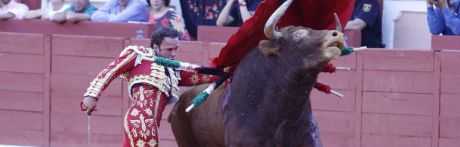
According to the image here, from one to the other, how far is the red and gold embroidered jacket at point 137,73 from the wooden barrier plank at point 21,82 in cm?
380

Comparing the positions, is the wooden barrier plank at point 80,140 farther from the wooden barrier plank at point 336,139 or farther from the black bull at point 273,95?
the black bull at point 273,95

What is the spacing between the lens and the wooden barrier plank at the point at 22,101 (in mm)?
10766

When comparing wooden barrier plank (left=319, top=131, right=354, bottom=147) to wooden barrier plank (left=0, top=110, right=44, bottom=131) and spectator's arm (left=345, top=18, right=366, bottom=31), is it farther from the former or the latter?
wooden barrier plank (left=0, top=110, right=44, bottom=131)

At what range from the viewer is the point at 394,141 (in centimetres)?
954

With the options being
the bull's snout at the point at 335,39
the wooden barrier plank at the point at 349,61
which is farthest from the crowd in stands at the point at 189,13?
the bull's snout at the point at 335,39

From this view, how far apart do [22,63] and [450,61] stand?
3604 mm

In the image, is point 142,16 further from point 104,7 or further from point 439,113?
point 439,113

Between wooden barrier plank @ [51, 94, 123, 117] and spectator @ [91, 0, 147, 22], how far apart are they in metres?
0.67

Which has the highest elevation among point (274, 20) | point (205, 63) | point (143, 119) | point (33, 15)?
point (274, 20)

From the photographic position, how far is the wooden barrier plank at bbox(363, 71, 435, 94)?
944 cm

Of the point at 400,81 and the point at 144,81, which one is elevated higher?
the point at 144,81

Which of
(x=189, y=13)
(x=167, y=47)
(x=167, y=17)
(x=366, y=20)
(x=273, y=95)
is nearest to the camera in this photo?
(x=273, y=95)

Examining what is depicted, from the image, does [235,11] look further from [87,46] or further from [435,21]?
[435,21]

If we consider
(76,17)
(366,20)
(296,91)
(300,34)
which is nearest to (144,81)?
(296,91)
